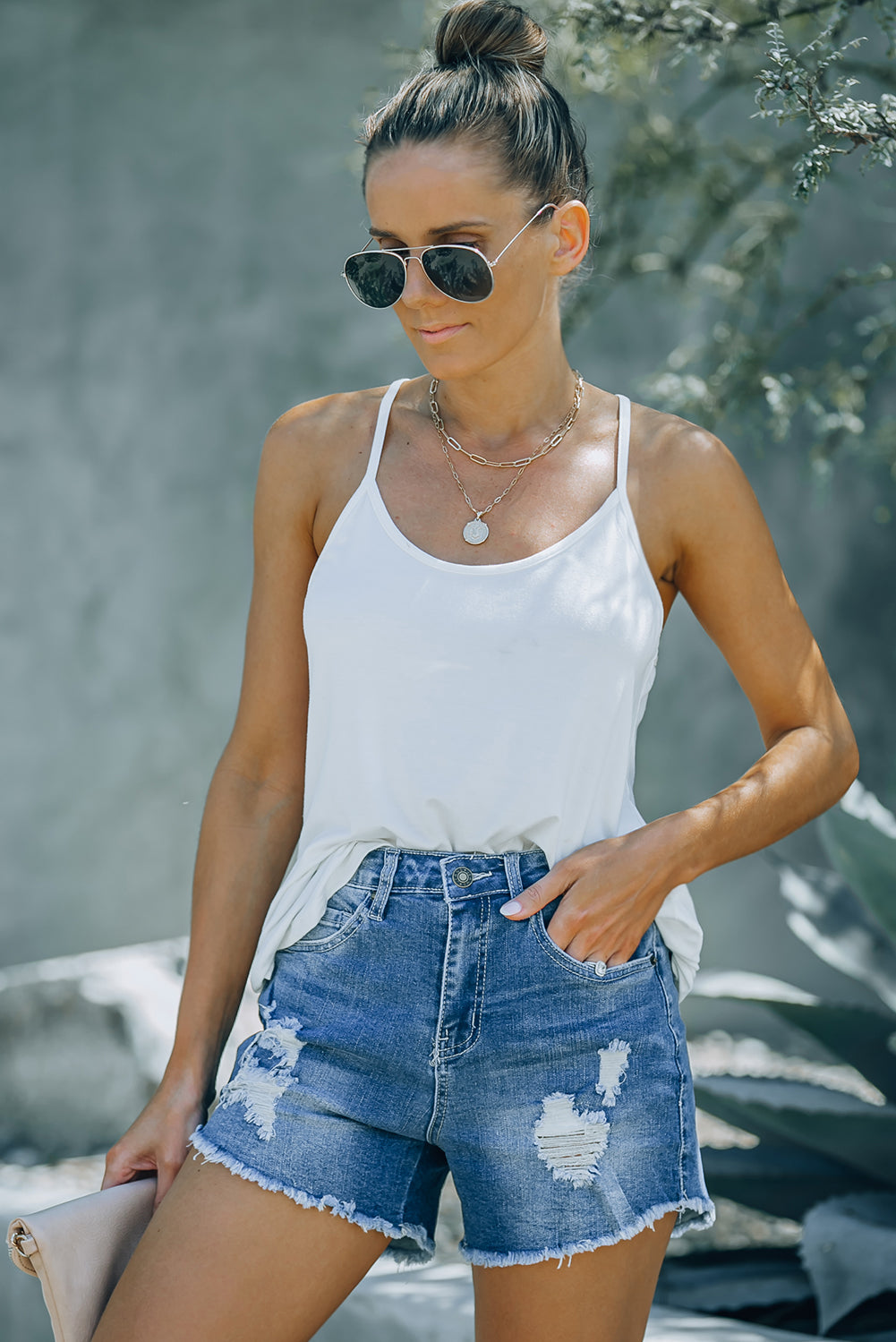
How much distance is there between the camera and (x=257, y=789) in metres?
1.90

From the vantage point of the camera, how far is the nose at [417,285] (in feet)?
5.61

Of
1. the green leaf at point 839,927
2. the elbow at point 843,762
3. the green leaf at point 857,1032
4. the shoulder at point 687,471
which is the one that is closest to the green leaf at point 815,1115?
the green leaf at point 857,1032

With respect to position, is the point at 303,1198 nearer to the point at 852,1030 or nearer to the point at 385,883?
the point at 385,883

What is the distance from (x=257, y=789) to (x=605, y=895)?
53 centimetres

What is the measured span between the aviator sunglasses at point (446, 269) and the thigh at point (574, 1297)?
1.15 metres

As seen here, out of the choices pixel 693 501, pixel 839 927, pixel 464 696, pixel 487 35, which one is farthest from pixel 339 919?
pixel 839 927

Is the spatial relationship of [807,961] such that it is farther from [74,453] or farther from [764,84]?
[764,84]

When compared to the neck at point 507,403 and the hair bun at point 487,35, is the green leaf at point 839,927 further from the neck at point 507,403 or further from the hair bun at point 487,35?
the hair bun at point 487,35

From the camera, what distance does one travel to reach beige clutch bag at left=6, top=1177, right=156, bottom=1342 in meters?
1.62

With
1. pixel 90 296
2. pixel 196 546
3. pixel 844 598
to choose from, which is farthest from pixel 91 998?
pixel 844 598

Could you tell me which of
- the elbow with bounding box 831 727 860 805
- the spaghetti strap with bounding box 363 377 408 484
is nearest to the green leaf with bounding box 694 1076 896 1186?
the elbow with bounding box 831 727 860 805

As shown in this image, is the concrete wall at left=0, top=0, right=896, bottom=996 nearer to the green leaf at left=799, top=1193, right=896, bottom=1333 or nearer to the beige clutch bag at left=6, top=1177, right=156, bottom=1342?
the green leaf at left=799, top=1193, right=896, bottom=1333

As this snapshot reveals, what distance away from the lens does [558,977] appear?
162 cm

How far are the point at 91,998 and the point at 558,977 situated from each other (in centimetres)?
261
